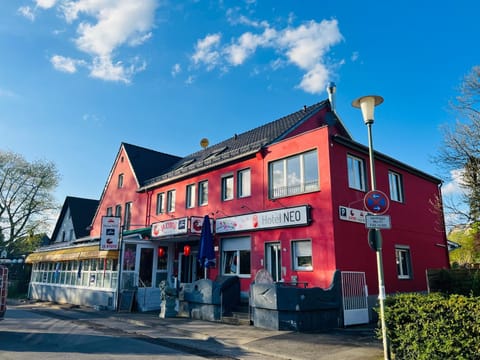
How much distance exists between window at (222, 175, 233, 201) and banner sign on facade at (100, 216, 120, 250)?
5.69 meters

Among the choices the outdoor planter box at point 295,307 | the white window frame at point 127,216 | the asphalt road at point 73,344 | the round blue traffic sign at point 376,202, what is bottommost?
the asphalt road at point 73,344

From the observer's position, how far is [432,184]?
20.1 meters

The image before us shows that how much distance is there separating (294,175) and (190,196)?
7379mm

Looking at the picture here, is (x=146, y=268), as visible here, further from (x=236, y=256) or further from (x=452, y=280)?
(x=452, y=280)

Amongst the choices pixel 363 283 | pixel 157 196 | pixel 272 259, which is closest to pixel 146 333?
pixel 272 259

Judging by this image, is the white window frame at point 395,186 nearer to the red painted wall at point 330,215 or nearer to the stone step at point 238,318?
the red painted wall at point 330,215

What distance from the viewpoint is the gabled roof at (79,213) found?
3359 cm

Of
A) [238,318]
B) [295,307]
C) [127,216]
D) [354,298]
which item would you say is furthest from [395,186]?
[127,216]

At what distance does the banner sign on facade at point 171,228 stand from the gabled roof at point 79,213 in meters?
17.7

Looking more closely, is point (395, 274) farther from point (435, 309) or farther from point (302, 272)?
point (435, 309)

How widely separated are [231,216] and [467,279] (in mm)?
9849

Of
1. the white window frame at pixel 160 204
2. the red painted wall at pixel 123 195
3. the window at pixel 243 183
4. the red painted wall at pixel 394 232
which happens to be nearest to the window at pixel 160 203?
Answer: the white window frame at pixel 160 204

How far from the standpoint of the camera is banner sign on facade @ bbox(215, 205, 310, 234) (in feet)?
44.3

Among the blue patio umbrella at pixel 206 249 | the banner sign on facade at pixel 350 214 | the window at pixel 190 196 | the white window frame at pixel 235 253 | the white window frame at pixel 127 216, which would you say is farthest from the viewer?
the white window frame at pixel 127 216
